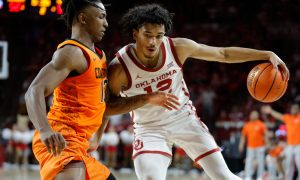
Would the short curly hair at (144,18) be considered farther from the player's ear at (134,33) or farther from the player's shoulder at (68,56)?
the player's shoulder at (68,56)

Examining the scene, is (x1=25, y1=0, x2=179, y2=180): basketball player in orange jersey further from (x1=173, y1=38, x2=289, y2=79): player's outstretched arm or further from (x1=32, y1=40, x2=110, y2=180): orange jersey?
(x1=173, y1=38, x2=289, y2=79): player's outstretched arm

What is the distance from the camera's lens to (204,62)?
1576 cm

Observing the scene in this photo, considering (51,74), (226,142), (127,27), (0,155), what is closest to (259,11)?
(226,142)

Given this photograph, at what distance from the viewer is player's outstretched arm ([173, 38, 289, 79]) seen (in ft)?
14.0

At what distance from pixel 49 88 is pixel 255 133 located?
815 cm

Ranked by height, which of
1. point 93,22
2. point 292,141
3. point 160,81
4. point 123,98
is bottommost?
point 292,141

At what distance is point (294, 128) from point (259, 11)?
7.25 meters

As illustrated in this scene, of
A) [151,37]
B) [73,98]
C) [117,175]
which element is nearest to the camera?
[73,98]

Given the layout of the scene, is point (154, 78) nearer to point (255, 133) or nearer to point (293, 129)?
point (293, 129)

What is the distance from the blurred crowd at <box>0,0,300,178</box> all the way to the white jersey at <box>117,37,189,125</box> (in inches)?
301

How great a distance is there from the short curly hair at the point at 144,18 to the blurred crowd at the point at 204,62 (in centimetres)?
780

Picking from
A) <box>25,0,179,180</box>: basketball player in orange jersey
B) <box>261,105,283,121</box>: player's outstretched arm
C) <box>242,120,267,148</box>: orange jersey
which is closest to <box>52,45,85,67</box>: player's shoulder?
<box>25,0,179,180</box>: basketball player in orange jersey

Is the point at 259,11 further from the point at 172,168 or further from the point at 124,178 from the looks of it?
the point at 124,178

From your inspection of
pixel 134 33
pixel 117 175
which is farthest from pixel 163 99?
pixel 117 175
